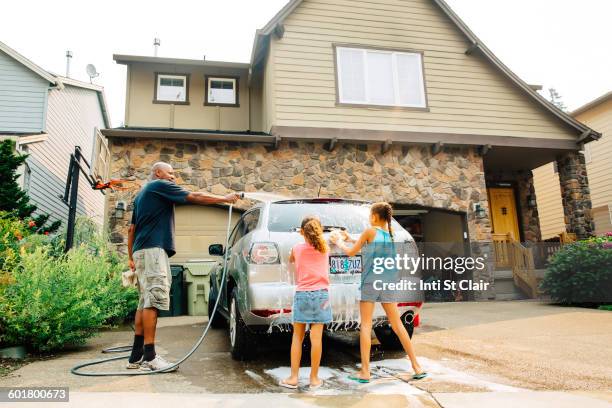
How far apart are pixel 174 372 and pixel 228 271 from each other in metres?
1.28

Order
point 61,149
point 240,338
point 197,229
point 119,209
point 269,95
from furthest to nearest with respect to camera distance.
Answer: point 61,149
point 269,95
point 197,229
point 119,209
point 240,338

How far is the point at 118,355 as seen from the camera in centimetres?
450

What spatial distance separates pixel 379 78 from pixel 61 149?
13.0m

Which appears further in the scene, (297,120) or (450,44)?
(450,44)

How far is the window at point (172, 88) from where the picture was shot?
1204 cm

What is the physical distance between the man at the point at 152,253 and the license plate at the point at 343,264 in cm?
109

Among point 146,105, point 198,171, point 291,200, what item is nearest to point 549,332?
point 291,200

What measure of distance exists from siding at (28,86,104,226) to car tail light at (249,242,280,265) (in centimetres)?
1100

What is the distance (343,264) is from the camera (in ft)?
13.0

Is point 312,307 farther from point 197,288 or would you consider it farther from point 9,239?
point 197,288

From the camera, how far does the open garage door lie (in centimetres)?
988

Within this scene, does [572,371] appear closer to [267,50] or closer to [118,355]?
[118,355]

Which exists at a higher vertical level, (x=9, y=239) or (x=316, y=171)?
(x=316, y=171)

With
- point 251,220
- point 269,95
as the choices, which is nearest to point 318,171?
point 269,95
